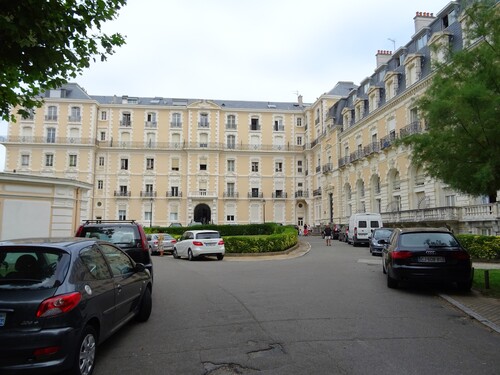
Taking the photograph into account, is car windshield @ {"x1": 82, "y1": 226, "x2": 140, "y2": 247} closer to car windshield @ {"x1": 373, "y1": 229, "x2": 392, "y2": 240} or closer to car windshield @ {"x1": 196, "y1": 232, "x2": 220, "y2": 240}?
car windshield @ {"x1": 196, "y1": 232, "x2": 220, "y2": 240}

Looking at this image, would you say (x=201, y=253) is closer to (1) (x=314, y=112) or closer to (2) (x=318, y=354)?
(2) (x=318, y=354)

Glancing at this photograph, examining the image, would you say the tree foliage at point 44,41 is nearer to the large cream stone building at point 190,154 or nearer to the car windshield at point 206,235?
the car windshield at point 206,235

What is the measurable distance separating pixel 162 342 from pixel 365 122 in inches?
1512

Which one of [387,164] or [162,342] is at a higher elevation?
[387,164]

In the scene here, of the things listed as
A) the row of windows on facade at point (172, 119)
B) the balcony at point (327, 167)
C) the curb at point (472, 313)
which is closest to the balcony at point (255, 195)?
the row of windows on facade at point (172, 119)

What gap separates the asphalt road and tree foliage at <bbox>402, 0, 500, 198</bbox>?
283cm

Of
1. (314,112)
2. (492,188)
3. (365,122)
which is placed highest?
(314,112)

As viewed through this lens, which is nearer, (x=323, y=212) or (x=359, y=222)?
(x=359, y=222)

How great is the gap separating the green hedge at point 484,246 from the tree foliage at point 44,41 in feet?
55.5

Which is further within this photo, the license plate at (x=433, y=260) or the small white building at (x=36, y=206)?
the small white building at (x=36, y=206)

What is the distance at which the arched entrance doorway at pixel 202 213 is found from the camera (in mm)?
58469

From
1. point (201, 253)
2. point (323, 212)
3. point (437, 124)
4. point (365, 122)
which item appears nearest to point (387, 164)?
point (365, 122)

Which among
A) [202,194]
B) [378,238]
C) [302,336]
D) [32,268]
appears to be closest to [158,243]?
[378,238]

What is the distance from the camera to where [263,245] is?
877 inches
